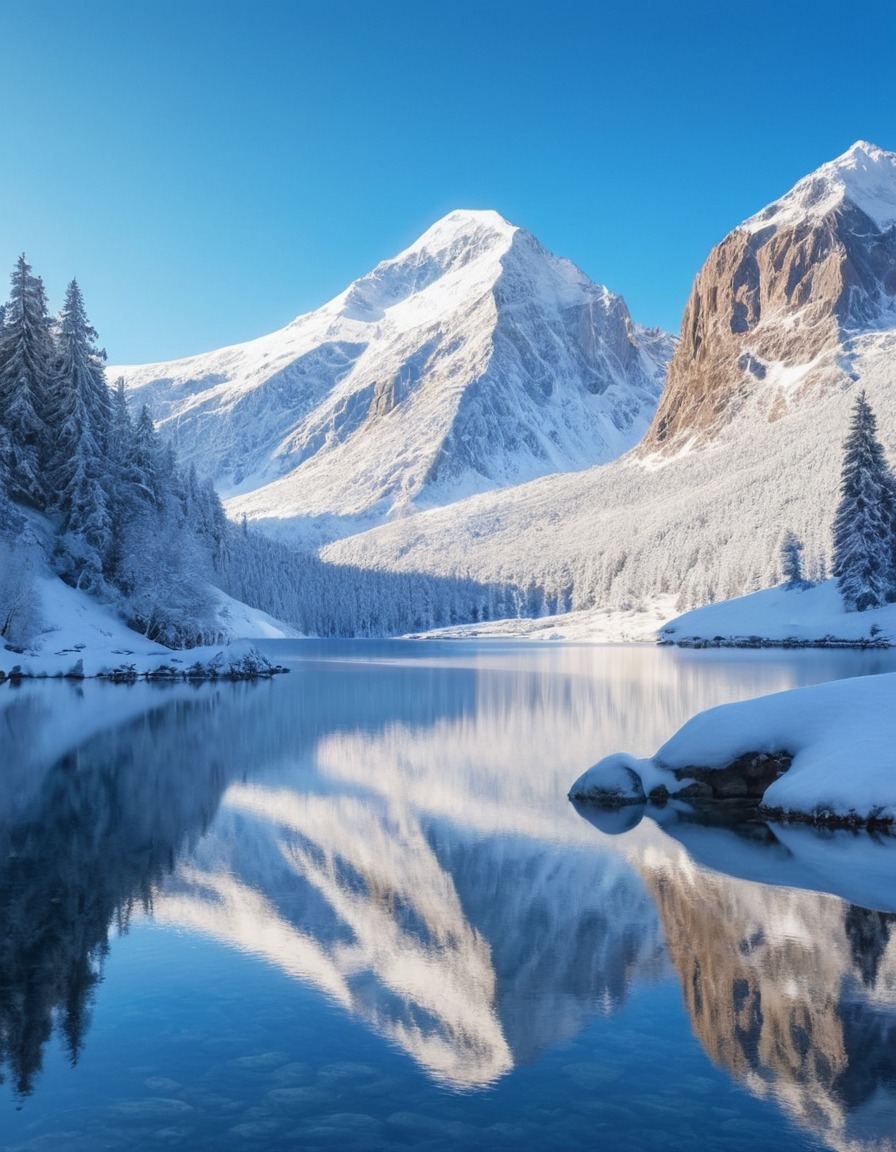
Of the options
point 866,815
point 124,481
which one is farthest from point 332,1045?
point 124,481

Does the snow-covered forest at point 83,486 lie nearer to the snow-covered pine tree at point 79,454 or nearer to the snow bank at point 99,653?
the snow-covered pine tree at point 79,454

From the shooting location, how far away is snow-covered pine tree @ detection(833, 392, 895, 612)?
78625mm

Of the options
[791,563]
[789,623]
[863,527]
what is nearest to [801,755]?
[863,527]

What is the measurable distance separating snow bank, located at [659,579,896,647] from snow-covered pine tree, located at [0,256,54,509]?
2497 inches

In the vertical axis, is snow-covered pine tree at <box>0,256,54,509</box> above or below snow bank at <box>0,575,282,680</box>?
above

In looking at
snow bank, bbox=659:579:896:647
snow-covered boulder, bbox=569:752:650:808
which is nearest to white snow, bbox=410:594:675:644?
snow bank, bbox=659:579:896:647

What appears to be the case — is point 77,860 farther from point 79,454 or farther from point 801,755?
point 79,454

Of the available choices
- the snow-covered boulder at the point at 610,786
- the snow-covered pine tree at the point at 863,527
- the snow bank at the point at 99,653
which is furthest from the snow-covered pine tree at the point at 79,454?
the snow-covered pine tree at the point at 863,527

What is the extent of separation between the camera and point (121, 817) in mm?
18344

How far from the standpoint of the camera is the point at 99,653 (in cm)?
5628

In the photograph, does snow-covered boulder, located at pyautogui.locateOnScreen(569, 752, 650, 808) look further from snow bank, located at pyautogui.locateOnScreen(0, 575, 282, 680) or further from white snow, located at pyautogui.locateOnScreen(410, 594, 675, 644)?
white snow, located at pyautogui.locateOnScreen(410, 594, 675, 644)

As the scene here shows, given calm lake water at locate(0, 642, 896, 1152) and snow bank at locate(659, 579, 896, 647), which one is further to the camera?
snow bank at locate(659, 579, 896, 647)

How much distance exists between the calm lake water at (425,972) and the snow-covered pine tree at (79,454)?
40.7 m

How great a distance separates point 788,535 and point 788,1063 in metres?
102
